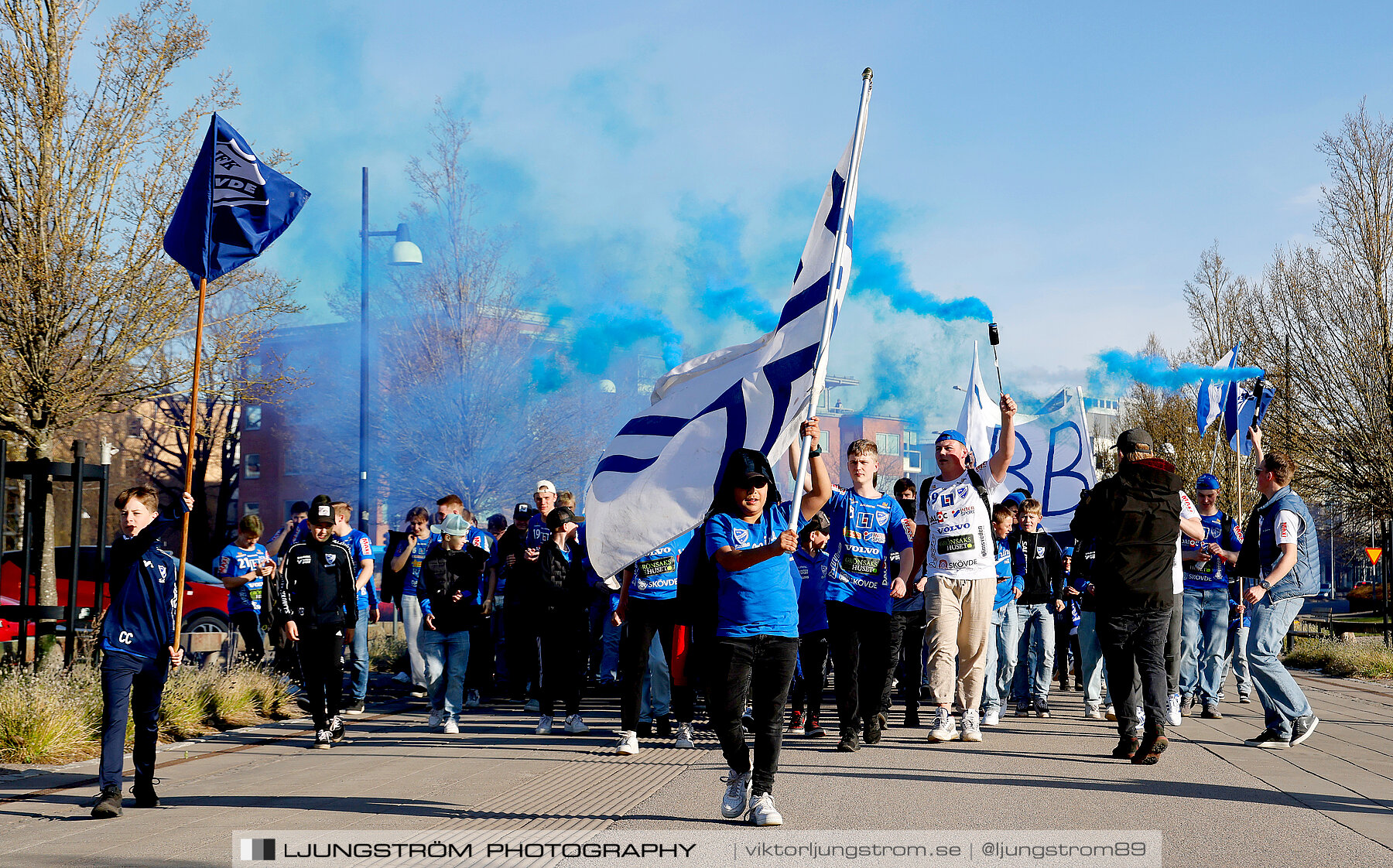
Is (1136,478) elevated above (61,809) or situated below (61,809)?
above

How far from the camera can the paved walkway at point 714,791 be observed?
5.67 metres

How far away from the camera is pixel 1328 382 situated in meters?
23.9

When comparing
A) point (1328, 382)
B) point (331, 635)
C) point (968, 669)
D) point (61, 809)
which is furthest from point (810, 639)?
point (1328, 382)

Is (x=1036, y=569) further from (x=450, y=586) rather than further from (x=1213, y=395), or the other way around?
(x=1213, y=395)

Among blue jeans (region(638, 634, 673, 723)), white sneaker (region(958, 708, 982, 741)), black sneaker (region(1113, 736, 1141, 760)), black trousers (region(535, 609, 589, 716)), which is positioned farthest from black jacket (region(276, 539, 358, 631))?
black sneaker (region(1113, 736, 1141, 760))

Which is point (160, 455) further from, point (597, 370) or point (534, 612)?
point (534, 612)

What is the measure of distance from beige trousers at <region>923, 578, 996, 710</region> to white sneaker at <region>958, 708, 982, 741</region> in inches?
1.9

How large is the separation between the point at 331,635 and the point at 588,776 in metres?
2.75

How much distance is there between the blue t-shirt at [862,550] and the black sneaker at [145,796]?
175 inches

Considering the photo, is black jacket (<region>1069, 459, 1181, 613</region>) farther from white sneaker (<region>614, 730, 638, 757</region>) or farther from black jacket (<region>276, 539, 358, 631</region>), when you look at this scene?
black jacket (<region>276, 539, 358, 631</region>)

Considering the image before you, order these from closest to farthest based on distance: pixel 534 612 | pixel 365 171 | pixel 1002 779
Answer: pixel 1002 779, pixel 534 612, pixel 365 171

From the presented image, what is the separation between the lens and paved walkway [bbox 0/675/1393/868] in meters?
5.67

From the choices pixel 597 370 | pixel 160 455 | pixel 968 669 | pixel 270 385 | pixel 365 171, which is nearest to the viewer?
pixel 968 669

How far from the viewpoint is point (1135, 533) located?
7762mm
